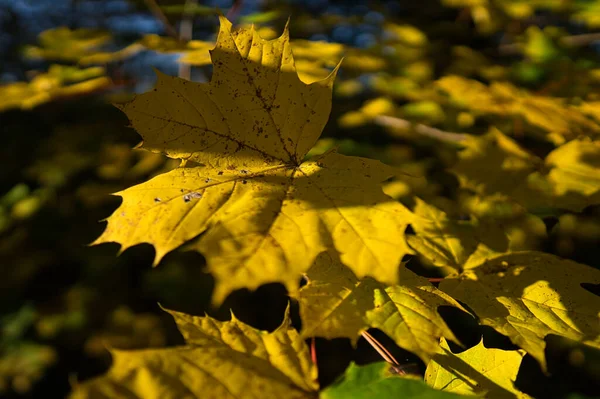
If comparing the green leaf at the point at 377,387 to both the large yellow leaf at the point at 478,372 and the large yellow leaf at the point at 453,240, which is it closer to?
the large yellow leaf at the point at 478,372

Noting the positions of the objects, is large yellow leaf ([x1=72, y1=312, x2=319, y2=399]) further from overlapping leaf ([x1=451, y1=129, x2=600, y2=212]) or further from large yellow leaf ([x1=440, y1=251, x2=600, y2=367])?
overlapping leaf ([x1=451, y1=129, x2=600, y2=212])

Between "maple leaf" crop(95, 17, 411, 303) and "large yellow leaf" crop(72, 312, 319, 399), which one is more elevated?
"maple leaf" crop(95, 17, 411, 303)

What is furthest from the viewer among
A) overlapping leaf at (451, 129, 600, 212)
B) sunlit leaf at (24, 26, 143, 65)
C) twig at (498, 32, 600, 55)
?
twig at (498, 32, 600, 55)

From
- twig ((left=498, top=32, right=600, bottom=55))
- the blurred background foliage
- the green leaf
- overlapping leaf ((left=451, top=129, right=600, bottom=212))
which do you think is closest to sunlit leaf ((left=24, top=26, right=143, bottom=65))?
the blurred background foliage

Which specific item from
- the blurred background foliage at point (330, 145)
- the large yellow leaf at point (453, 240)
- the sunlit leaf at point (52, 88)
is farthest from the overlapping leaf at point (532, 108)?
the sunlit leaf at point (52, 88)

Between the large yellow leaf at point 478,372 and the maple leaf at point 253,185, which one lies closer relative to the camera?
the maple leaf at point 253,185

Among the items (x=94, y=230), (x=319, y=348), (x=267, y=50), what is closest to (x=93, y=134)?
(x=94, y=230)

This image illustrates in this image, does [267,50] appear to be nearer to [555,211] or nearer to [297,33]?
[555,211]
